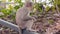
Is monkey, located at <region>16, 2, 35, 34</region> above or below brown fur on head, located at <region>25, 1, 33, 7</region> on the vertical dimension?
below

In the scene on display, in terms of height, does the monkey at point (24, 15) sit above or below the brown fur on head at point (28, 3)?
below

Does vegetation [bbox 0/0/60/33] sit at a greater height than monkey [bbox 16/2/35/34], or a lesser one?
lesser

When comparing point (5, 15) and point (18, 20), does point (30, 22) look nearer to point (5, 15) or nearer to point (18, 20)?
point (18, 20)

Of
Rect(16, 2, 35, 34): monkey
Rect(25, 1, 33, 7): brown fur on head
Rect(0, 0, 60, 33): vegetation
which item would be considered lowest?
Rect(0, 0, 60, 33): vegetation

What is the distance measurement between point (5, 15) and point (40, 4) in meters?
1.35

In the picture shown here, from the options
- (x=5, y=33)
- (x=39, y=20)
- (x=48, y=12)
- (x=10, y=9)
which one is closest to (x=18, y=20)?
(x=5, y=33)

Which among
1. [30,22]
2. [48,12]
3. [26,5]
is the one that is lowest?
[48,12]

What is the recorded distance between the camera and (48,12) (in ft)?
16.3

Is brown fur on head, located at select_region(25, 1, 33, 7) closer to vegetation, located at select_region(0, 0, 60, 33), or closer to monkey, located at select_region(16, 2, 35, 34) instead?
monkey, located at select_region(16, 2, 35, 34)

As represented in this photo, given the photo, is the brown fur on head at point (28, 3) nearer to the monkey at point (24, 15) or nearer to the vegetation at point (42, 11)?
the monkey at point (24, 15)

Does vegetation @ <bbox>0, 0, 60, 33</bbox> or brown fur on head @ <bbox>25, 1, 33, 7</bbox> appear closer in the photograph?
brown fur on head @ <bbox>25, 1, 33, 7</bbox>

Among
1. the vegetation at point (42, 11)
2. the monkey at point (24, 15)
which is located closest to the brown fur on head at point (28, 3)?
the monkey at point (24, 15)

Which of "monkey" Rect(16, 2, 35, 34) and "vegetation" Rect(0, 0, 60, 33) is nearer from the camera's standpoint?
"monkey" Rect(16, 2, 35, 34)

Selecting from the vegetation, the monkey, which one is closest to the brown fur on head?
the monkey
